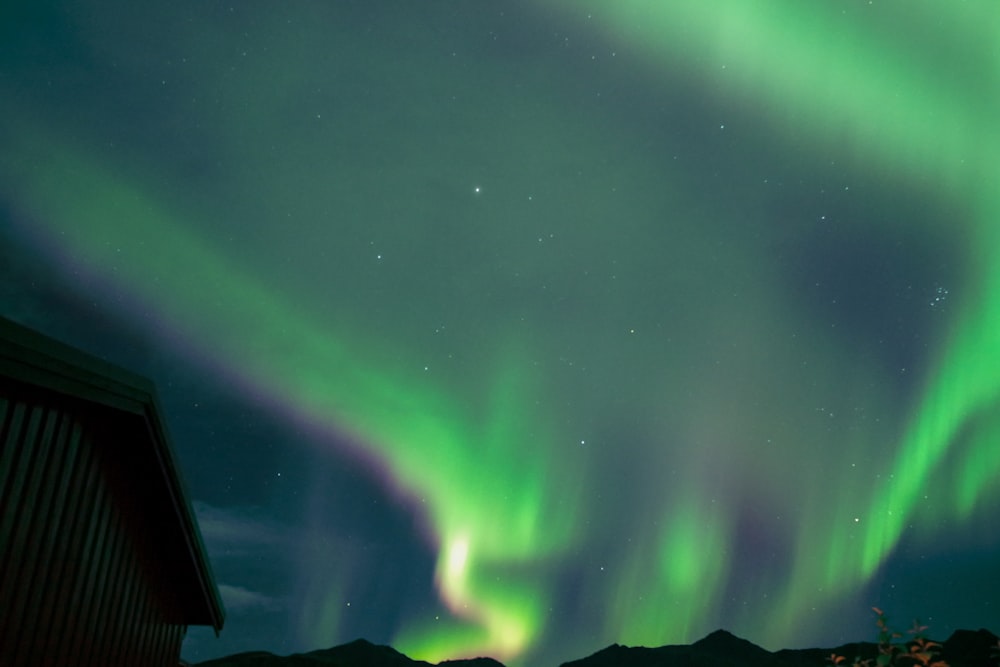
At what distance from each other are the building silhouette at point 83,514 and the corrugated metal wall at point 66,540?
12 mm

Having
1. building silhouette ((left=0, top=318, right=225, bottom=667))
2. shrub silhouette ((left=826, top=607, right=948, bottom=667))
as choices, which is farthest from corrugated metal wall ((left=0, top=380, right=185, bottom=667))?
shrub silhouette ((left=826, top=607, right=948, bottom=667))

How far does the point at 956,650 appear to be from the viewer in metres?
170

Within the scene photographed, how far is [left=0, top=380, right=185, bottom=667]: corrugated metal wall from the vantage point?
19.9 ft

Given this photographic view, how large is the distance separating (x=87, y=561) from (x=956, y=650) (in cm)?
20374

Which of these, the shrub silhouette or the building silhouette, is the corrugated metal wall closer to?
the building silhouette

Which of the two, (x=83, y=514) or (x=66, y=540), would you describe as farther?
(x=83, y=514)

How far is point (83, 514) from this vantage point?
7191mm

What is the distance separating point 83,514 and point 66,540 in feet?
1.01

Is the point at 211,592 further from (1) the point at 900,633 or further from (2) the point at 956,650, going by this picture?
(2) the point at 956,650

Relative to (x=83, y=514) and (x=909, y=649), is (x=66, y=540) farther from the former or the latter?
(x=909, y=649)

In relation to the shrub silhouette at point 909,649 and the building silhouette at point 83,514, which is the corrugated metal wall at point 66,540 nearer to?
the building silhouette at point 83,514

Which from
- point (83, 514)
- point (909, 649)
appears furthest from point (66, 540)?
point (909, 649)

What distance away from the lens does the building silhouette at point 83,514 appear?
6035 mm

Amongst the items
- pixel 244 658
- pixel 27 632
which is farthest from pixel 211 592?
pixel 244 658
